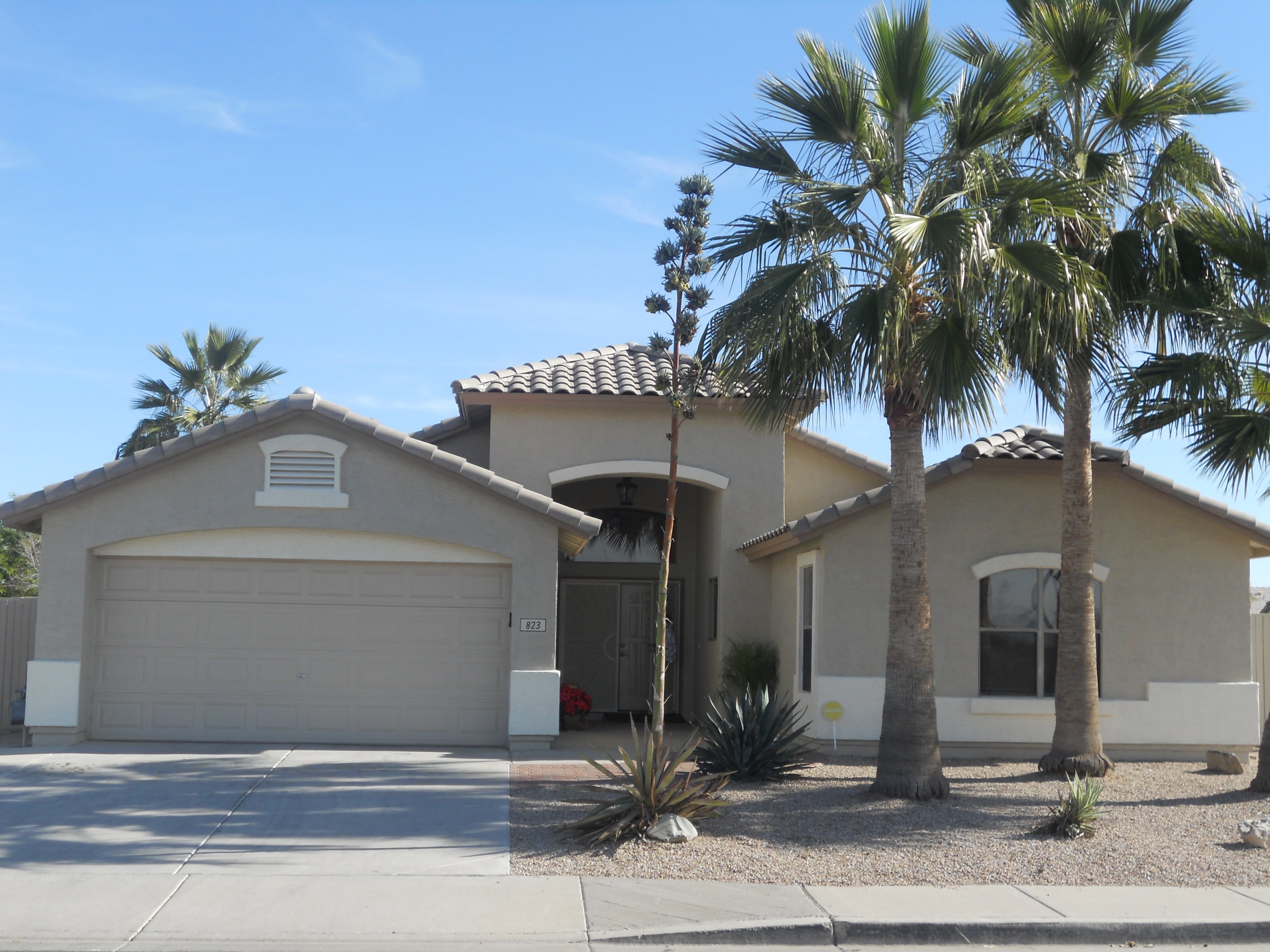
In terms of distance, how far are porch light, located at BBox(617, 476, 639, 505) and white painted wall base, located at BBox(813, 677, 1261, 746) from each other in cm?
529

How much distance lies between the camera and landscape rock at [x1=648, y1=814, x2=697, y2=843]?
9055 mm

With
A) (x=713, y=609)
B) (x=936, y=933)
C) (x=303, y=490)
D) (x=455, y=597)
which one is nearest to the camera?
(x=936, y=933)

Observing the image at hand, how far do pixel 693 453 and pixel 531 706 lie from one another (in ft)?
16.5

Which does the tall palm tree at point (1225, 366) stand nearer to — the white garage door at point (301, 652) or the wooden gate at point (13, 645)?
the white garage door at point (301, 652)

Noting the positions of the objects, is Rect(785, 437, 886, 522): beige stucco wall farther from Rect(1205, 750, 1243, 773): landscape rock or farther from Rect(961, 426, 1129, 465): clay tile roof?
Rect(1205, 750, 1243, 773): landscape rock

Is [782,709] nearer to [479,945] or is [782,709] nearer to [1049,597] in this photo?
[1049,597]

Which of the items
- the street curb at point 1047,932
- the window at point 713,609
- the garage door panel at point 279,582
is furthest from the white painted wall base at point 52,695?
the street curb at point 1047,932

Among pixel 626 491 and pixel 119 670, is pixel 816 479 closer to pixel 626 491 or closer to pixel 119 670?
pixel 626 491

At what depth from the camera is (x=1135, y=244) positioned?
12125 mm

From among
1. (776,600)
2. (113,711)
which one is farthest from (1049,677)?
(113,711)

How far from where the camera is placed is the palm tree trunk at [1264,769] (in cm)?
1137

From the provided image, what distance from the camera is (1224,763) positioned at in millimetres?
13312

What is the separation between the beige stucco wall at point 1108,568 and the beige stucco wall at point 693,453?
8.65 feet

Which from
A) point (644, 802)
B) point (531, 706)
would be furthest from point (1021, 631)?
point (644, 802)
